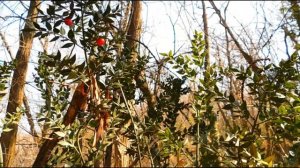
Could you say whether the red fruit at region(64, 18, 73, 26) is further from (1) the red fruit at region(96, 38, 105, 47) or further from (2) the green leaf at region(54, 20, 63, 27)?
(1) the red fruit at region(96, 38, 105, 47)

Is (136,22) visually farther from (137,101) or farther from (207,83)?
(207,83)

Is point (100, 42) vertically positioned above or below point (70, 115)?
above

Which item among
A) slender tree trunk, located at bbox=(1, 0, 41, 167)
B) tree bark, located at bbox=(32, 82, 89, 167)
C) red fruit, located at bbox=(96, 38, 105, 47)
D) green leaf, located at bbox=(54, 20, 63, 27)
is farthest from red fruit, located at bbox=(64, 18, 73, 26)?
slender tree trunk, located at bbox=(1, 0, 41, 167)

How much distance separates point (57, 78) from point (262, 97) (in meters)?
1.03

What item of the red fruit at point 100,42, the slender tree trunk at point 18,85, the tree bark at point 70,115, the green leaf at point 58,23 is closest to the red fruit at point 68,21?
the green leaf at point 58,23

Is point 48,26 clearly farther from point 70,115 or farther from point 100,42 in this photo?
point 70,115

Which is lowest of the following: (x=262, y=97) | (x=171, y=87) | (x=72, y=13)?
(x=262, y=97)

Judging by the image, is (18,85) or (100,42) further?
(18,85)

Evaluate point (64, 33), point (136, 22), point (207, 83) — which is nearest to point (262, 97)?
point (207, 83)

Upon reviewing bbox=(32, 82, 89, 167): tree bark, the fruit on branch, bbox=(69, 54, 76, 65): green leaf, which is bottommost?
bbox=(32, 82, 89, 167): tree bark

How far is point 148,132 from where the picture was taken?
65.1 inches

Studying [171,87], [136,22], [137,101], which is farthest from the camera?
[136,22]

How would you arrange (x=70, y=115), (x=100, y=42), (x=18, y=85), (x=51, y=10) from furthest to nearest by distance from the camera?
(x=18, y=85) → (x=70, y=115) → (x=100, y=42) → (x=51, y=10)

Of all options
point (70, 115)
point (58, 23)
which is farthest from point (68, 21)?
point (70, 115)
